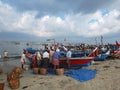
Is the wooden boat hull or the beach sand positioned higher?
the wooden boat hull

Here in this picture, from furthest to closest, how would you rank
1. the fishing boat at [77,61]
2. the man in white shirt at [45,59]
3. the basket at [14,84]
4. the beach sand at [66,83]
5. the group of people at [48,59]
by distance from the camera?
1. the fishing boat at [77,61]
2. the man in white shirt at [45,59]
3. the group of people at [48,59]
4. the beach sand at [66,83]
5. the basket at [14,84]

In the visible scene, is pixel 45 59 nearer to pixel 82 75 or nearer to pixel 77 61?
pixel 77 61

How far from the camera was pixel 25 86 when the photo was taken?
13680 mm

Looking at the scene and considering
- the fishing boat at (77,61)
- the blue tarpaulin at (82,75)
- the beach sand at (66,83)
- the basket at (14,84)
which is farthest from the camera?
the fishing boat at (77,61)

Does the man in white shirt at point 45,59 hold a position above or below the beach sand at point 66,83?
above

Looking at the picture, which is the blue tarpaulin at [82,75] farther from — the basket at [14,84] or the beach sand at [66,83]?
the basket at [14,84]

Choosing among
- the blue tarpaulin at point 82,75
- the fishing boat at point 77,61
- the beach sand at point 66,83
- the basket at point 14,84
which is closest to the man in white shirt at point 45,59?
the fishing boat at point 77,61

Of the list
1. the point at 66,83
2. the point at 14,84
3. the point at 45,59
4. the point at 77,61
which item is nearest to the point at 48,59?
the point at 45,59

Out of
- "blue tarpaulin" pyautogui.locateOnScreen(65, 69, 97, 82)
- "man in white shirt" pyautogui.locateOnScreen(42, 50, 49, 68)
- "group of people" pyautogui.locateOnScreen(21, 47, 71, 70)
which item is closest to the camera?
"blue tarpaulin" pyautogui.locateOnScreen(65, 69, 97, 82)

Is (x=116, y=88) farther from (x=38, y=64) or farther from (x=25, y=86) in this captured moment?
(x=38, y=64)

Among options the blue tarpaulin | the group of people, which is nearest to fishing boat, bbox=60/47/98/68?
the group of people

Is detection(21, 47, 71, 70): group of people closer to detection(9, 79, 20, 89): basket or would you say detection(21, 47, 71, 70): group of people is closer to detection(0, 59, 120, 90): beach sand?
detection(0, 59, 120, 90): beach sand

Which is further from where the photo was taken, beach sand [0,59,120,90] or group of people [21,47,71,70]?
group of people [21,47,71,70]

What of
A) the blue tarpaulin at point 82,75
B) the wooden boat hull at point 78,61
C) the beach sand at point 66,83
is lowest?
the beach sand at point 66,83
